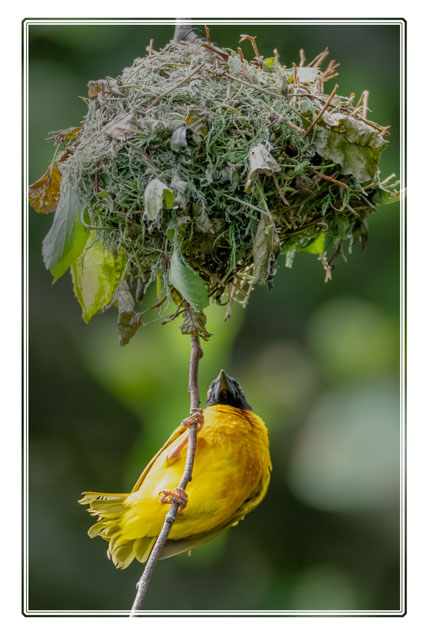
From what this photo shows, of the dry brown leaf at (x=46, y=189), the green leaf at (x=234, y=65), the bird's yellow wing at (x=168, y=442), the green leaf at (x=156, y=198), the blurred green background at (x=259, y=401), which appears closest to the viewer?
the green leaf at (x=156, y=198)

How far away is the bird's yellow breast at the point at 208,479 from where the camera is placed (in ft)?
4.12

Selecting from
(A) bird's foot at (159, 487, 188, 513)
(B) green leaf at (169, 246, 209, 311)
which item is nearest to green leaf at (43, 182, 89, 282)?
(B) green leaf at (169, 246, 209, 311)

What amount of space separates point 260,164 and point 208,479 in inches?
23.1

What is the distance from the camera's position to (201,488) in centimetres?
125

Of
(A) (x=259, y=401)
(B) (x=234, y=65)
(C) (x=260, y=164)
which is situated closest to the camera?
(C) (x=260, y=164)

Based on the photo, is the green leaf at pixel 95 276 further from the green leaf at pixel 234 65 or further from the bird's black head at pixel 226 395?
the green leaf at pixel 234 65

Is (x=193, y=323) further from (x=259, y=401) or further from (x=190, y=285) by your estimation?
(x=259, y=401)

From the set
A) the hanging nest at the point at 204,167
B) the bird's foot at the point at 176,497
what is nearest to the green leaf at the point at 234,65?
the hanging nest at the point at 204,167

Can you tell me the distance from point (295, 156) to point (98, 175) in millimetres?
313

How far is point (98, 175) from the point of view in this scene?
3.53 ft

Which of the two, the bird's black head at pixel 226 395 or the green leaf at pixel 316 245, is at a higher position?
the green leaf at pixel 316 245

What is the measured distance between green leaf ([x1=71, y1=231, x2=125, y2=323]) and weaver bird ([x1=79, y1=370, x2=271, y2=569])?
0.27 metres

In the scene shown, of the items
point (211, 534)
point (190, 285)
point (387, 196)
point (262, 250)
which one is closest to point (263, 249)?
point (262, 250)

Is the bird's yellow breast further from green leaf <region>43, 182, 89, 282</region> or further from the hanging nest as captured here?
green leaf <region>43, 182, 89, 282</region>
